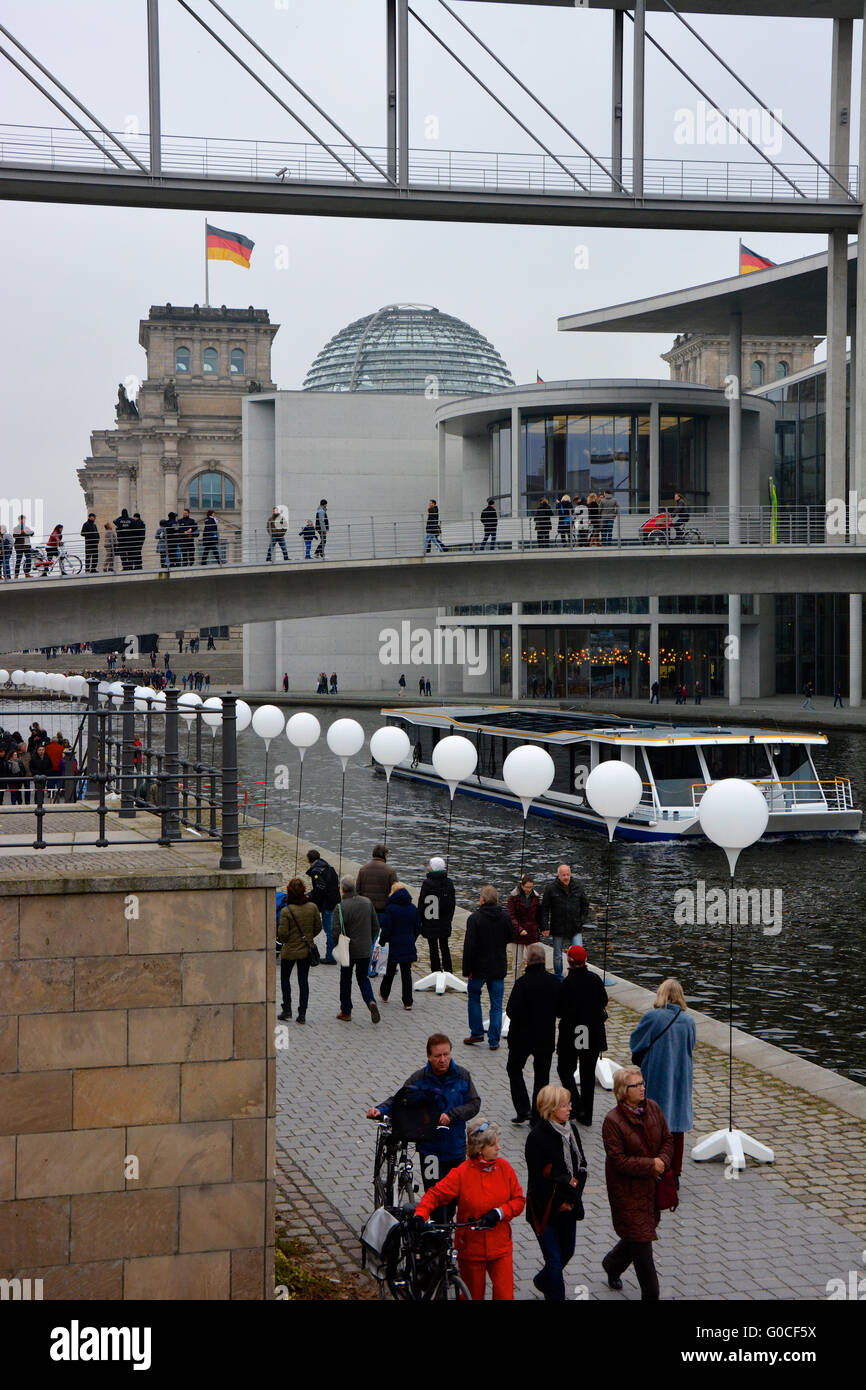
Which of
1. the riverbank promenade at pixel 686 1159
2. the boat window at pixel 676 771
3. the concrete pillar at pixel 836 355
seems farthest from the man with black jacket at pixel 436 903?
the concrete pillar at pixel 836 355

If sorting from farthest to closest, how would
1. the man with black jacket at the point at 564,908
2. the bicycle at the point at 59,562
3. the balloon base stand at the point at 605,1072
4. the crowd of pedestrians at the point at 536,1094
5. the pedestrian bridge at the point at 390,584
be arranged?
1. the pedestrian bridge at the point at 390,584
2. the bicycle at the point at 59,562
3. the man with black jacket at the point at 564,908
4. the balloon base stand at the point at 605,1072
5. the crowd of pedestrians at the point at 536,1094

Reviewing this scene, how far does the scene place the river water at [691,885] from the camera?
15.2 m

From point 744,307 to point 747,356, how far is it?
257 ft

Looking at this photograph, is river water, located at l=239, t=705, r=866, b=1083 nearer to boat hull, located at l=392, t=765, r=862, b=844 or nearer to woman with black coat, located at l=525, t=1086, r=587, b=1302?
boat hull, located at l=392, t=765, r=862, b=844

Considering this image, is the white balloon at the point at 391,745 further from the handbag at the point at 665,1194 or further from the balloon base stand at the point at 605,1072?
the handbag at the point at 665,1194

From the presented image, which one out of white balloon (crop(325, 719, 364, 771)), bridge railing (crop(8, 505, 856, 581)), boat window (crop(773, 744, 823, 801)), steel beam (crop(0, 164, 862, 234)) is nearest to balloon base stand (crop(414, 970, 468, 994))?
white balloon (crop(325, 719, 364, 771))

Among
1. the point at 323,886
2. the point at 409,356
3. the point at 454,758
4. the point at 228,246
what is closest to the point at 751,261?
the point at 228,246

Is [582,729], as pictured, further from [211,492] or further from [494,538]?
[211,492]

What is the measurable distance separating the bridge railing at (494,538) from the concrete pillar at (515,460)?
153 centimetres
